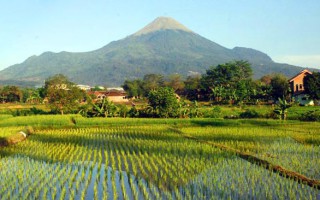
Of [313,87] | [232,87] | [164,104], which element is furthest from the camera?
[232,87]

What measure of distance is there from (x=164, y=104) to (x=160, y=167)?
23.5 meters

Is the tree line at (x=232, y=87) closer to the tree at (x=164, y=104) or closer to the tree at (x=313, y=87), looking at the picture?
the tree at (x=313, y=87)

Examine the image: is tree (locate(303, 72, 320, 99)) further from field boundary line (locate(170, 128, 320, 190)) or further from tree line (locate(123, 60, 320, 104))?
field boundary line (locate(170, 128, 320, 190))

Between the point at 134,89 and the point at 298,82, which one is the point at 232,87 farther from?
the point at 134,89

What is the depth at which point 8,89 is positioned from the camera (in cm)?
7481

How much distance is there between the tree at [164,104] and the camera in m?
36.2

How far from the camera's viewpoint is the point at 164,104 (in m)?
36.4

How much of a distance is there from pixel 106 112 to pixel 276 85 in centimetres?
3335

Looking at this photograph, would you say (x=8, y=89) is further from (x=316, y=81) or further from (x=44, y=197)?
(x=44, y=197)

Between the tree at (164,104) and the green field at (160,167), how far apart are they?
13.7 meters

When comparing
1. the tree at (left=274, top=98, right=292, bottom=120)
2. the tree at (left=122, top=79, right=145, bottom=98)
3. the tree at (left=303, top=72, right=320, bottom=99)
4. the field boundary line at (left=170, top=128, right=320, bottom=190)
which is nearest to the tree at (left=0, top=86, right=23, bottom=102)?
the tree at (left=122, top=79, right=145, bottom=98)

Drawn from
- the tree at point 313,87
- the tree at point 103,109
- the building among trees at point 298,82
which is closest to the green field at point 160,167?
the tree at point 103,109

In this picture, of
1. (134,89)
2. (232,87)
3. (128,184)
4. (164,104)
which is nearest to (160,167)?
(128,184)

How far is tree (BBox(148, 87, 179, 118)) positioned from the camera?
36219 mm
